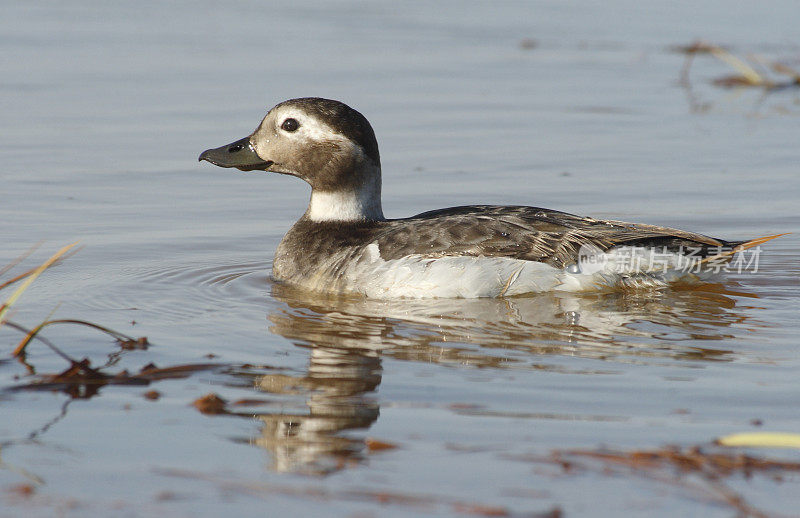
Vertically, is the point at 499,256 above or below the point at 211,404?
above

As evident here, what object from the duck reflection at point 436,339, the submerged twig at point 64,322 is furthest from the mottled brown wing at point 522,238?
the submerged twig at point 64,322

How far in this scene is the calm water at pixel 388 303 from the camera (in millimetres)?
4211

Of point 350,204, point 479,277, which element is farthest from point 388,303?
point 350,204

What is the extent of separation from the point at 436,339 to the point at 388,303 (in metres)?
0.92

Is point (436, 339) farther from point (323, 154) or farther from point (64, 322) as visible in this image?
point (323, 154)

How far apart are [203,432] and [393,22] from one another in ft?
40.9

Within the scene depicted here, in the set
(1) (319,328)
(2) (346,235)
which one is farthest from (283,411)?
(2) (346,235)

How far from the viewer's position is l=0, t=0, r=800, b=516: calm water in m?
4.21

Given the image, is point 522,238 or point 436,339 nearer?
point 436,339

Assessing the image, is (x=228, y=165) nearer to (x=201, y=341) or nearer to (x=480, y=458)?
(x=201, y=341)

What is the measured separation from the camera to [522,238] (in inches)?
278

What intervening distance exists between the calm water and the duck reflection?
0.08 feet

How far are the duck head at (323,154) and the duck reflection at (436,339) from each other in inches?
30.3

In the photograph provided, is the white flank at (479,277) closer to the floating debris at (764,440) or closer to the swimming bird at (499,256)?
the swimming bird at (499,256)
